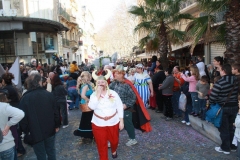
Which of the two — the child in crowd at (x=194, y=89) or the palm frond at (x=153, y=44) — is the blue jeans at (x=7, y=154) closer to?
the child in crowd at (x=194, y=89)

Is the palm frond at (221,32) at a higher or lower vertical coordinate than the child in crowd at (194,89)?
higher

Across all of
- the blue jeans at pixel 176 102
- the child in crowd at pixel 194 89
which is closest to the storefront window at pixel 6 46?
the blue jeans at pixel 176 102

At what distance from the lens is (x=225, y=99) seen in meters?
4.34

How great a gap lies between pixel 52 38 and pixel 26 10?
3764 mm

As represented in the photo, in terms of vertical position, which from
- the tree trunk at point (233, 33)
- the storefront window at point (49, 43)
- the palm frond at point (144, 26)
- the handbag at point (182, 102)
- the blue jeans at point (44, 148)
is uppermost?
the storefront window at point (49, 43)

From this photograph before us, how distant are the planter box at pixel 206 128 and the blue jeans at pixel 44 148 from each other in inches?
134

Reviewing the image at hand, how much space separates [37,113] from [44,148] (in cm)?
64

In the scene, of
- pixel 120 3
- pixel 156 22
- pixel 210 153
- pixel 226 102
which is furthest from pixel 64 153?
pixel 120 3

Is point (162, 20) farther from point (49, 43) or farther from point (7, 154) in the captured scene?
point (49, 43)

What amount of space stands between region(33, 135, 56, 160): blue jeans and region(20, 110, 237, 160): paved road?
3.41ft

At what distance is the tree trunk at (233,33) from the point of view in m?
5.88

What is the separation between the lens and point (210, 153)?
184 inches

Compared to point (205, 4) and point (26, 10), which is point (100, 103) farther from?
point (26, 10)

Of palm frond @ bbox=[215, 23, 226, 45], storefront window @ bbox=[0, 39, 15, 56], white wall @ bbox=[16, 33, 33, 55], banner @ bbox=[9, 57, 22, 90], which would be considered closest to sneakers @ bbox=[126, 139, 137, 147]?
banner @ bbox=[9, 57, 22, 90]
